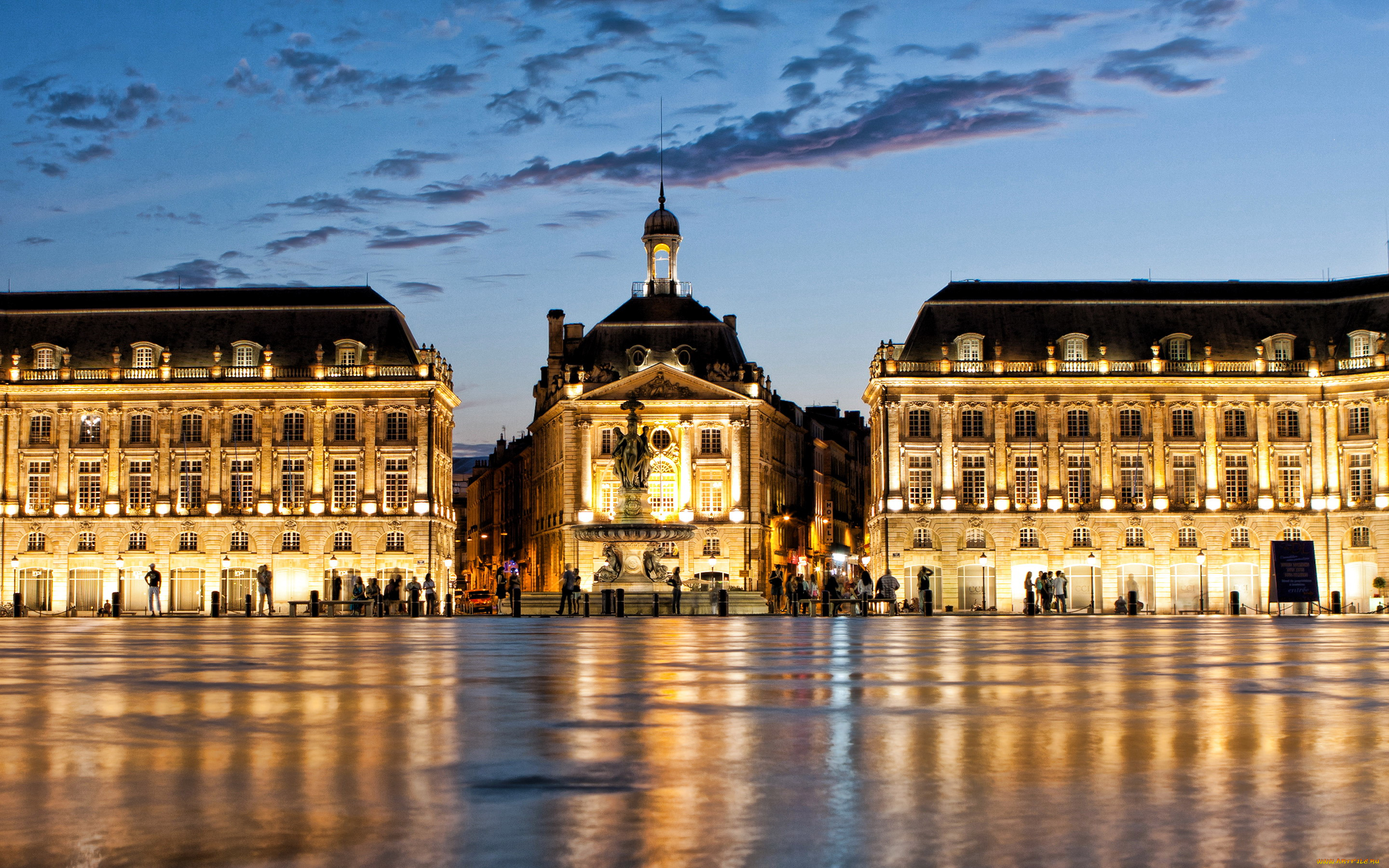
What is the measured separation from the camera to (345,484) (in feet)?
296

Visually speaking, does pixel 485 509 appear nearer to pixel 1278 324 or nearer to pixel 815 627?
pixel 1278 324

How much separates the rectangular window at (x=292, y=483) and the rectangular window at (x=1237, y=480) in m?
45.7

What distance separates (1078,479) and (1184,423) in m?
5.94

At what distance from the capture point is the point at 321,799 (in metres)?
6.84

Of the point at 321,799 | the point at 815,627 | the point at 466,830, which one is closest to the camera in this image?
the point at 466,830

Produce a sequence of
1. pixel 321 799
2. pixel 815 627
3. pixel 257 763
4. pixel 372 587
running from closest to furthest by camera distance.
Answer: pixel 321 799 < pixel 257 763 < pixel 815 627 < pixel 372 587

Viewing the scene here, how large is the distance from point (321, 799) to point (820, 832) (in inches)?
79.1

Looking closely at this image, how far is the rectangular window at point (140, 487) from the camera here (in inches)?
3558

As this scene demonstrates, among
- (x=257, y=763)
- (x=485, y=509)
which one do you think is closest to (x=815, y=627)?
(x=257, y=763)

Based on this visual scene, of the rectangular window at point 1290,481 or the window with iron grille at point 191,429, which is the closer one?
the rectangular window at point 1290,481

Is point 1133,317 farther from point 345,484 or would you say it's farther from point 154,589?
point 154,589

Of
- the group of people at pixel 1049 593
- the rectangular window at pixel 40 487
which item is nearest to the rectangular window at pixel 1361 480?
the group of people at pixel 1049 593

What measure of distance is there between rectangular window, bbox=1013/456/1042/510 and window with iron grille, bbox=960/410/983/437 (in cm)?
218

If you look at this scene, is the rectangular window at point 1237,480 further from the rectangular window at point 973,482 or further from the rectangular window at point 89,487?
the rectangular window at point 89,487
